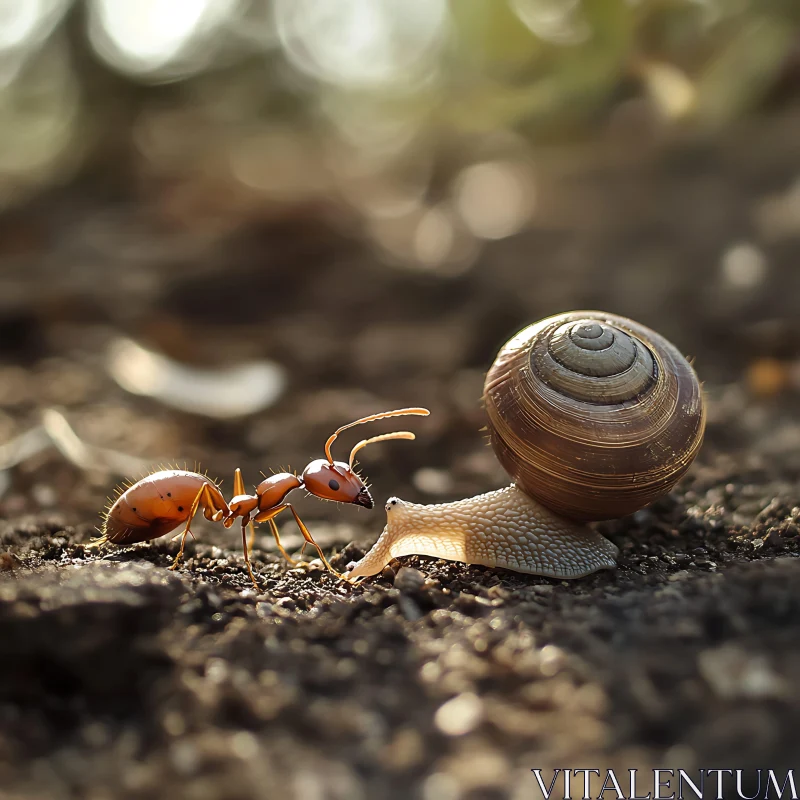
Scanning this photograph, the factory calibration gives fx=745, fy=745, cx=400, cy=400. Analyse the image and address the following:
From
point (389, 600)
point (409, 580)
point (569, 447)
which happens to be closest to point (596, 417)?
point (569, 447)

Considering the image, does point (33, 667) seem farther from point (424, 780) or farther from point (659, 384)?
point (659, 384)

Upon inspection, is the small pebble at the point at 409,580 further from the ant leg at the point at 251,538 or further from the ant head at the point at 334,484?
the ant leg at the point at 251,538

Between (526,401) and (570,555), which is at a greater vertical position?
(526,401)

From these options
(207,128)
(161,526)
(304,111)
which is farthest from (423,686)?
(304,111)

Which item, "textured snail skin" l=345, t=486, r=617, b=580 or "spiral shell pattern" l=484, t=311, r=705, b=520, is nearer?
"spiral shell pattern" l=484, t=311, r=705, b=520

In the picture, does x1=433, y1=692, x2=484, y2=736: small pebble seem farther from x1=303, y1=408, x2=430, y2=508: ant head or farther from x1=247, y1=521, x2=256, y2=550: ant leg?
x1=247, y1=521, x2=256, y2=550: ant leg

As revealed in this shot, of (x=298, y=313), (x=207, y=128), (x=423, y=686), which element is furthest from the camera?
(x=207, y=128)

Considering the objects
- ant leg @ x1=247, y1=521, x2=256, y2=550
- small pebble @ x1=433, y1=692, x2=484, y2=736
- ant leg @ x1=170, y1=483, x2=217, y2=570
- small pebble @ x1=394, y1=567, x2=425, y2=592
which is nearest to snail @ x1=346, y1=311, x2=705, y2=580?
small pebble @ x1=394, y1=567, x2=425, y2=592
